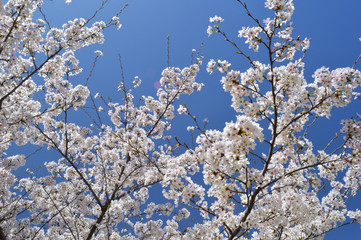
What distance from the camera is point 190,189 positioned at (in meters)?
4.88

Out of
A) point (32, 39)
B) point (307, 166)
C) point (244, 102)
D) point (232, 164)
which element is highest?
point (32, 39)

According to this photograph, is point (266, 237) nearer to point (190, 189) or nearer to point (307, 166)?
point (307, 166)

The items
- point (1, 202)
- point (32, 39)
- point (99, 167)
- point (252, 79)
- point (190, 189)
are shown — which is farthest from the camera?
point (99, 167)

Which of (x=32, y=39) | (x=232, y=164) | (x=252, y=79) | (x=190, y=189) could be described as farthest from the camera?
(x=32, y=39)

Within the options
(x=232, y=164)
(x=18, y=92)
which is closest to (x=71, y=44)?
(x=18, y=92)

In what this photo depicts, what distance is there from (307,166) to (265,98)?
1738 millimetres

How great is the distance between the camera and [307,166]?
5.10 metres

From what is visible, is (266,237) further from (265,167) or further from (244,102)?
(244,102)

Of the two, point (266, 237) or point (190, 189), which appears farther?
point (266, 237)

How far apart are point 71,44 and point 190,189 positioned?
5.88 metres

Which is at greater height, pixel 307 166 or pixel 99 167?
pixel 99 167

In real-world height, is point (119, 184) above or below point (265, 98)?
below

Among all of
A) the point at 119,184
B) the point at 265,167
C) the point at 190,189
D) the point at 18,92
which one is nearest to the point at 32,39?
the point at 18,92

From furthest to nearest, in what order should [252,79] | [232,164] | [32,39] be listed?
[32,39] → [252,79] → [232,164]
